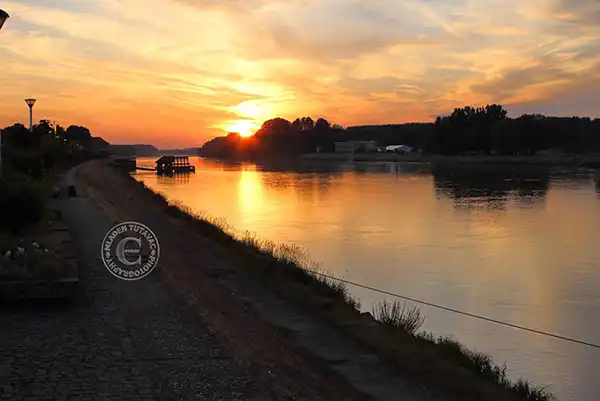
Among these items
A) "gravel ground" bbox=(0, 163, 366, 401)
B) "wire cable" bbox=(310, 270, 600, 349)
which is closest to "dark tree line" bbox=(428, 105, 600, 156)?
"wire cable" bbox=(310, 270, 600, 349)

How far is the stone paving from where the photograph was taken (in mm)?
4996

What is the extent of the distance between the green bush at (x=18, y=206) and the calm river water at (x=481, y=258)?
5967 millimetres

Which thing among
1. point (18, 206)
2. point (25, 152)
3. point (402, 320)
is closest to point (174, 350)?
point (402, 320)

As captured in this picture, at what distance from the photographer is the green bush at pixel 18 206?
424 inches

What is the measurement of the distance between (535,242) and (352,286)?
348 inches

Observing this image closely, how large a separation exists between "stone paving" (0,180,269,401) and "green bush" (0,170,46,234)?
3234 mm

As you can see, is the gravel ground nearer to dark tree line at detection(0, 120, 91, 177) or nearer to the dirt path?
the dirt path

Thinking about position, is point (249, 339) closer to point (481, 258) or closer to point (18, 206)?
point (18, 206)

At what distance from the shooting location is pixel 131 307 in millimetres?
7520

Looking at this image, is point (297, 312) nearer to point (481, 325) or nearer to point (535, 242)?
point (481, 325)

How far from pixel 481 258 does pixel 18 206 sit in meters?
11.1

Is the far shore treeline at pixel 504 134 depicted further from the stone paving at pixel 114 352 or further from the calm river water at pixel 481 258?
the stone paving at pixel 114 352

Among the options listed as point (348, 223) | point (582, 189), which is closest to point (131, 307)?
point (348, 223)

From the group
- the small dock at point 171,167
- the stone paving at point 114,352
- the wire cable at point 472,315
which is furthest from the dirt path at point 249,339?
the small dock at point 171,167
